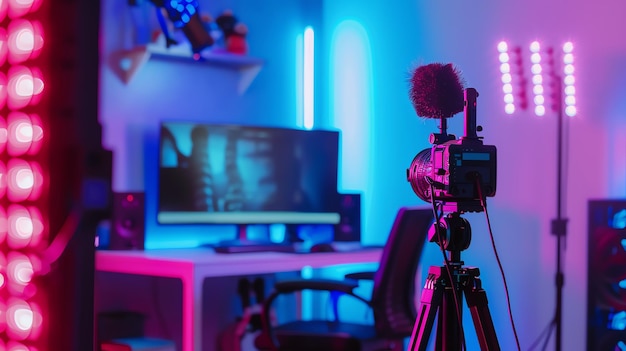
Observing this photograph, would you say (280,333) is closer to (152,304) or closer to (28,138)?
(152,304)

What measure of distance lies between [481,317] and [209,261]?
1350mm

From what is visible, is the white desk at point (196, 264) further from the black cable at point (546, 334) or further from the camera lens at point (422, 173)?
the camera lens at point (422, 173)

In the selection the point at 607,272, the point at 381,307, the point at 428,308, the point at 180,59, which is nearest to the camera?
the point at 428,308

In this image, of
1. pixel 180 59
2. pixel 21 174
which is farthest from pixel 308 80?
pixel 21 174

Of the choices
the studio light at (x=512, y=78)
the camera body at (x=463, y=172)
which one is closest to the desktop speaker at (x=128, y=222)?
the studio light at (x=512, y=78)

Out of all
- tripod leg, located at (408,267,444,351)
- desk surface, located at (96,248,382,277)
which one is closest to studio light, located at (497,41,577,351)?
desk surface, located at (96,248,382,277)

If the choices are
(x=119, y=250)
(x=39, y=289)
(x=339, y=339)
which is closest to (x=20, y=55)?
(x=39, y=289)

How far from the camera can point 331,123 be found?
4.51 metres

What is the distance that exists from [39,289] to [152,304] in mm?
3006

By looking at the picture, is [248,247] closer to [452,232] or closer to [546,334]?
[546,334]

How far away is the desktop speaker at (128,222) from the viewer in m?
3.39

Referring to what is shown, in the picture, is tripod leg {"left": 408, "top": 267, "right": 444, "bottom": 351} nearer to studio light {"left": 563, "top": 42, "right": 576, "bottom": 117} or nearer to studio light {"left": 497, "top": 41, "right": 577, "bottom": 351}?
studio light {"left": 497, "top": 41, "right": 577, "bottom": 351}

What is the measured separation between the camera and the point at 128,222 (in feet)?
11.2

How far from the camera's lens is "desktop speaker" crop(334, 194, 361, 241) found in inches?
155
